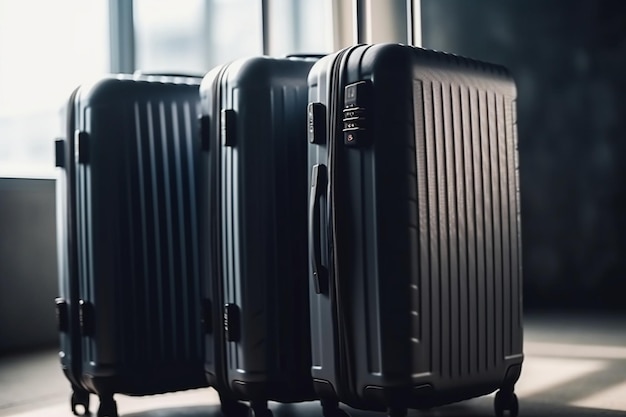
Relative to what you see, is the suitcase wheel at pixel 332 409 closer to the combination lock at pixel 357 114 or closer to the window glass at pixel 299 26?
the combination lock at pixel 357 114

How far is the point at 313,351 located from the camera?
1.56 meters

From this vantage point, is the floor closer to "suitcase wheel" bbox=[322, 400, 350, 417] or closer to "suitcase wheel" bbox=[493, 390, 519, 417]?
"suitcase wheel" bbox=[493, 390, 519, 417]

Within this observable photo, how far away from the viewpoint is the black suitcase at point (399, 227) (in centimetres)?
145

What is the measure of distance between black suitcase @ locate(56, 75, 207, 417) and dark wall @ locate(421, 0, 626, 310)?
106 inches

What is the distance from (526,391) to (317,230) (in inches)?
30.8

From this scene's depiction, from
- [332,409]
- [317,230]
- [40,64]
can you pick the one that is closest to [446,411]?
[332,409]

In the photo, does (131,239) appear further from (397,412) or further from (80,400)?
(397,412)

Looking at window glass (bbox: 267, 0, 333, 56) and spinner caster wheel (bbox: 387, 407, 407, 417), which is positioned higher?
window glass (bbox: 267, 0, 333, 56)

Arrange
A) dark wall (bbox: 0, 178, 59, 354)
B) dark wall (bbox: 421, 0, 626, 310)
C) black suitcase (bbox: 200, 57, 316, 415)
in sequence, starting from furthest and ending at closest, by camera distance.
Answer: dark wall (bbox: 421, 0, 626, 310)
dark wall (bbox: 0, 178, 59, 354)
black suitcase (bbox: 200, 57, 316, 415)

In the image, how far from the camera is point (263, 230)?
5.22ft

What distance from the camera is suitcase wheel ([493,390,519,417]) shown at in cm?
172

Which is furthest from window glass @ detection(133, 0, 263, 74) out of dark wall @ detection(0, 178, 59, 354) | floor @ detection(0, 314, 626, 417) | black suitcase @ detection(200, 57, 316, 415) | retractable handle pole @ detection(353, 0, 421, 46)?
black suitcase @ detection(200, 57, 316, 415)

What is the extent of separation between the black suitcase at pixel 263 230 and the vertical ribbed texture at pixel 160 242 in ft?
0.50

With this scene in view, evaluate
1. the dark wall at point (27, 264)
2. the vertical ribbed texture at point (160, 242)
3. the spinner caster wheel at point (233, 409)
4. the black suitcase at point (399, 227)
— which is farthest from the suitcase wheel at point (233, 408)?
the dark wall at point (27, 264)
